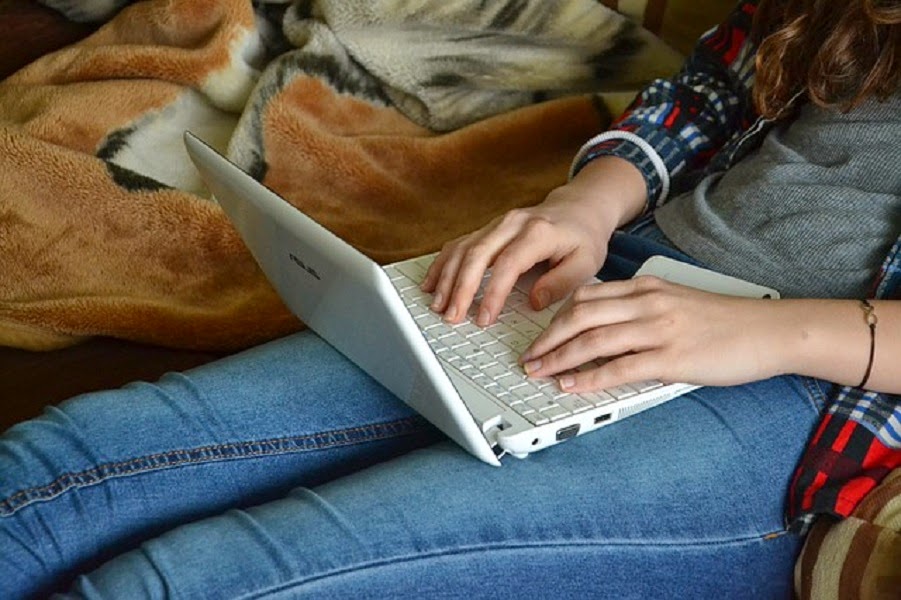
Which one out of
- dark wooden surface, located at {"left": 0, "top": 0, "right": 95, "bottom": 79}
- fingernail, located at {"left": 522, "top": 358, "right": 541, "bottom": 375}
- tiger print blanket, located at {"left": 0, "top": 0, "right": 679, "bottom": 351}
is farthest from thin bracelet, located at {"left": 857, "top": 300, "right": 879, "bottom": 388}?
dark wooden surface, located at {"left": 0, "top": 0, "right": 95, "bottom": 79}

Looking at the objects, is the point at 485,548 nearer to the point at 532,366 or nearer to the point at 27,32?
the point at 532,366

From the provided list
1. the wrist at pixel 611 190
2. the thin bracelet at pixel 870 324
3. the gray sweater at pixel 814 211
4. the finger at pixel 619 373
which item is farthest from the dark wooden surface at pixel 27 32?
the thin bracelet at pixel 870 324

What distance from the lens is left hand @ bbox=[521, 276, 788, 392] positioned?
90 centimetres

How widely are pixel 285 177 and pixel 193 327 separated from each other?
0.86 ft

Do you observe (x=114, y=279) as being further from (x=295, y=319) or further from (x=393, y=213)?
(x=393, y=213)

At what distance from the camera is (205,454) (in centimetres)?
96

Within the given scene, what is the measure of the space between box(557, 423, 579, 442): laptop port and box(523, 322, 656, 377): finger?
5 centimetres

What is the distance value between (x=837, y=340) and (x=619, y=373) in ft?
0.57

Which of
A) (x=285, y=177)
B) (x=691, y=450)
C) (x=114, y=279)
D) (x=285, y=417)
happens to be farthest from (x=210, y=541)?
(x=285, y=177)

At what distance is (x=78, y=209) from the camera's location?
4.70 ft

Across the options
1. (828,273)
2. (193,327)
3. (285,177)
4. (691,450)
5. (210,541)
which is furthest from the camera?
(285,177)

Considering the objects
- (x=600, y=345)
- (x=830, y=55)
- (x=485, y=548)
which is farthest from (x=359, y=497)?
(x=830, y=55)

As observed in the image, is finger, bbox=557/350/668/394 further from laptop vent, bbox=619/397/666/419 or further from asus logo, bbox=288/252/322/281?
asus logo, bbox=288/252/322/281

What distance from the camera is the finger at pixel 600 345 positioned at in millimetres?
902
